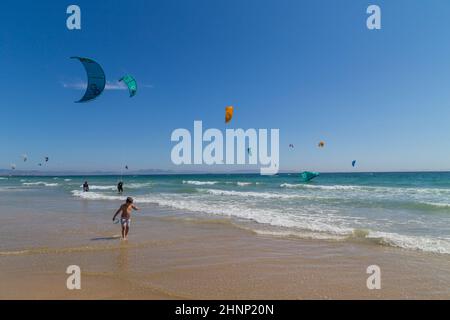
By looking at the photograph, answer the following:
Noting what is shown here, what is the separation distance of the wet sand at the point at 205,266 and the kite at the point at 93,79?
4.40 m

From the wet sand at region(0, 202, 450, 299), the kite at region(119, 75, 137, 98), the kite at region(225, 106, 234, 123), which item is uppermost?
the kite at region(119, 75, 137, 98)

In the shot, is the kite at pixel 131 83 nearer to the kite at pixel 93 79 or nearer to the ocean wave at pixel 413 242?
the kite at pixel 93 79

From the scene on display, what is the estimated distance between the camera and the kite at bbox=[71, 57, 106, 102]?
10.7 metres

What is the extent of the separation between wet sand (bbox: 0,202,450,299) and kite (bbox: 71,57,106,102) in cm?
440

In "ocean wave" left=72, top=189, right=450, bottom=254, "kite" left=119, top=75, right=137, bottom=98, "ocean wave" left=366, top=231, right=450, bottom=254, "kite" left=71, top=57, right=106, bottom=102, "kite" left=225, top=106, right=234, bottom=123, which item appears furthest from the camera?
"kite" left=225, top=106, right=234, bottom=123

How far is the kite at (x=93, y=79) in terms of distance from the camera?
420 inches

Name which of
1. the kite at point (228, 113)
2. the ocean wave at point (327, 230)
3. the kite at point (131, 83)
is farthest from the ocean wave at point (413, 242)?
the kite at point (131, 83)

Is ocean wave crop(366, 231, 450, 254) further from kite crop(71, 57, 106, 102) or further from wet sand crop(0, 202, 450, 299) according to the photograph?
kite crop(71, 57, 106, 102)

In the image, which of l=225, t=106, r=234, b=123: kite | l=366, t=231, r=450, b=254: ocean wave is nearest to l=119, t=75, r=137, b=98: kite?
l=225, t=106, r=234, b=123: kite

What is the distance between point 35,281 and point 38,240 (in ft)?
11.6
